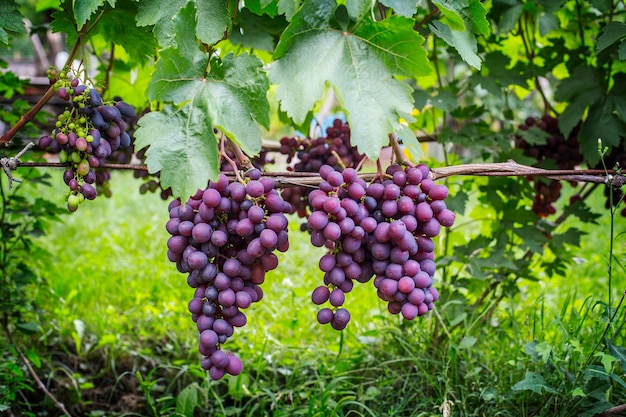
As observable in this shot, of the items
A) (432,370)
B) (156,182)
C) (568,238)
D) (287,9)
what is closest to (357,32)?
(287,9)

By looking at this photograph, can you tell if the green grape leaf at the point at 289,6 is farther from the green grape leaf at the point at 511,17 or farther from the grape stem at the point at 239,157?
the green grape leaf at the point at 511,17

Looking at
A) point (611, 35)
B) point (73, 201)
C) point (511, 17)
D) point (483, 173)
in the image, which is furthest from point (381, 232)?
point (511, 17)

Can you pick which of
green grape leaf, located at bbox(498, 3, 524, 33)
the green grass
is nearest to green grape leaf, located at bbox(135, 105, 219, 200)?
the green grass

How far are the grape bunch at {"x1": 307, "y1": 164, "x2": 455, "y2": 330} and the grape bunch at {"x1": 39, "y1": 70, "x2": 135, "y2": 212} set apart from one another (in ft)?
1.71

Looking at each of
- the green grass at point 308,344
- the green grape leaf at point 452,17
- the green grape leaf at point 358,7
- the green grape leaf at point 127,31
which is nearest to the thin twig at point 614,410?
the green grass at point 308,344

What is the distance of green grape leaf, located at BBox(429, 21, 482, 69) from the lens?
120cm

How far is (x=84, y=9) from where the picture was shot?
1.19m

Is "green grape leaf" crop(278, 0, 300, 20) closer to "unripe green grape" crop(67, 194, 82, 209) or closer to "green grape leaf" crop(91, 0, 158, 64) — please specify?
"green grape leaf" crop(91, 0, 158, 64)

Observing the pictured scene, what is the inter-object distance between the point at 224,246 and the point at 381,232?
327 millimetres

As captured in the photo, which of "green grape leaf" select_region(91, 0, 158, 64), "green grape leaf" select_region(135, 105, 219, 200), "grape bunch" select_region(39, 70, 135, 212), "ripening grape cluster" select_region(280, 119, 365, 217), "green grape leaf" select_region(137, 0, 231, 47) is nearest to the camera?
"green grape leaf" select_region(135, 105, 219, 200)

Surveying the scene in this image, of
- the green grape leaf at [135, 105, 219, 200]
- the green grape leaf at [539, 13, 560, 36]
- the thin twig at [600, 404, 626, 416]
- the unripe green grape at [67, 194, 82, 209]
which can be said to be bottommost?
the thin twig at [600, 404, 626, 416]

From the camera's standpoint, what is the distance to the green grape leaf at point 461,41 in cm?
120

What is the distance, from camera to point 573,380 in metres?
1.50

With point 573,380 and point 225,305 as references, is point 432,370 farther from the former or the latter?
point 225,305
